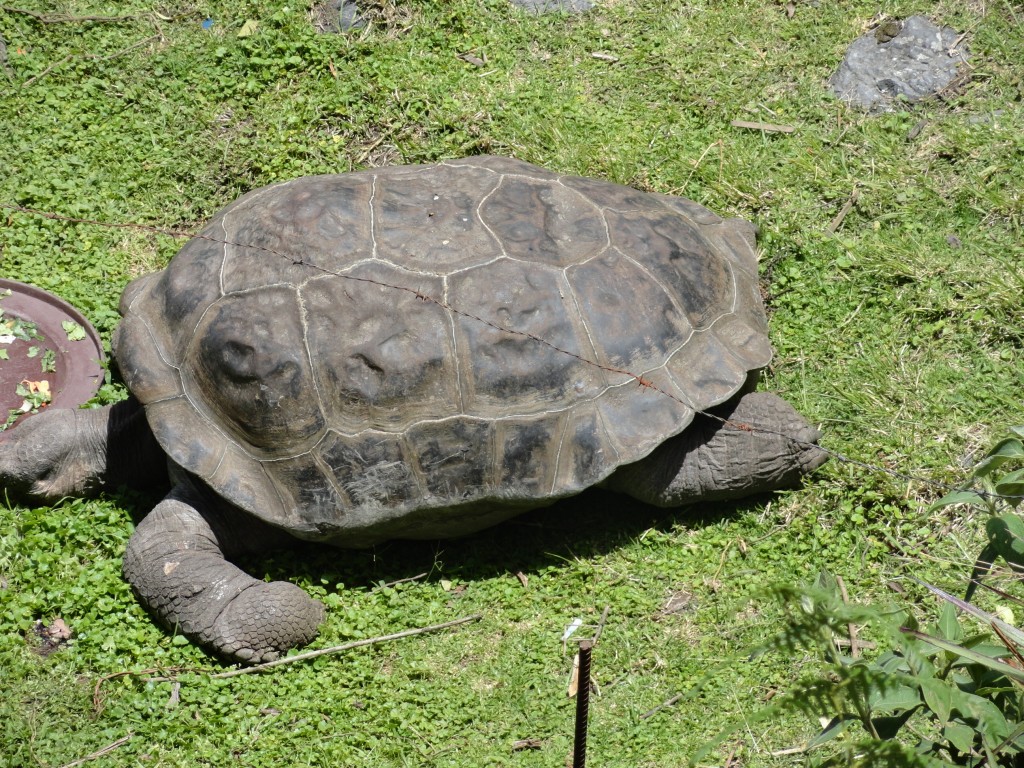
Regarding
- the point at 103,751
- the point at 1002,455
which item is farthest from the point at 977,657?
the point at 103,751

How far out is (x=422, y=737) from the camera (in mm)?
4355

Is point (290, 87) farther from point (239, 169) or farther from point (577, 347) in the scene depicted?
point (577, 347)

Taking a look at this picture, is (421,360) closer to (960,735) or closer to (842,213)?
(960,735)

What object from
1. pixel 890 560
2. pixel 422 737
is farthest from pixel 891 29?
pixel 422 737

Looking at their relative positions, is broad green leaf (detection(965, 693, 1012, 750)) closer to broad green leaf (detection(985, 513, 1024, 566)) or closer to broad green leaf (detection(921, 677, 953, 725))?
broad green leaf (detection(921, 677, 953, 725))

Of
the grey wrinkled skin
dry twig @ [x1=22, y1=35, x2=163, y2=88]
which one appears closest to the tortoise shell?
the grey wrinkled skin

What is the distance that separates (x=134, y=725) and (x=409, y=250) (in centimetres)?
234

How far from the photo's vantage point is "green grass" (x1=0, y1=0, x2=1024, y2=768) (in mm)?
4434

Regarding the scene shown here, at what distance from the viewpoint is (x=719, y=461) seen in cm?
488

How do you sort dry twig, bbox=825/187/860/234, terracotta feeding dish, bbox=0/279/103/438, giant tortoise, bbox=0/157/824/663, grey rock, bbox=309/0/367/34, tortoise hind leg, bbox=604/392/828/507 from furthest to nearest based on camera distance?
grey rock, bbox=309/0/367/34 → dry twig, bbox=825/187/860/234 → terracotta feeding dish, bbox=0/279/103/438 → tortoise hind leg, bbox=604/392/828/507 → giant tortoise, bbox=0/157/824/663

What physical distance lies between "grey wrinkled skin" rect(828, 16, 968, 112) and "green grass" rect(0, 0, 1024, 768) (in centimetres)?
12

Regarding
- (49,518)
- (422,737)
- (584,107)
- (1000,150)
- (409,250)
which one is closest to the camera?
(422,737)

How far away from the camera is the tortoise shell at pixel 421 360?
178 inches

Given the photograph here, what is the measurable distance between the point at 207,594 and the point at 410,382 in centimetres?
132
